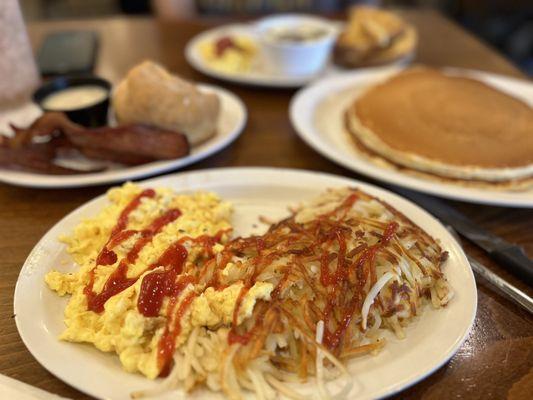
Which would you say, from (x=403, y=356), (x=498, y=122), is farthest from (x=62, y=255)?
(x=498, y=122)

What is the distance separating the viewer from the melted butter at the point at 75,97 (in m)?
2.18

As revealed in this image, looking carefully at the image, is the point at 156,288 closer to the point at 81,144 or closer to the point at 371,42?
the point at 81,144

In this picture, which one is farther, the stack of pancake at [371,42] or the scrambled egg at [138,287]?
the stack of pancake at [371,42]

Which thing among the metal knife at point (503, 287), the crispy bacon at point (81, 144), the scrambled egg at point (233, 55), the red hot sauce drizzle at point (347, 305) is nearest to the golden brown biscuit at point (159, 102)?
the crispy bacon at point (81, 144)

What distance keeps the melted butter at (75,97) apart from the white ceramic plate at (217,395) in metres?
0.72

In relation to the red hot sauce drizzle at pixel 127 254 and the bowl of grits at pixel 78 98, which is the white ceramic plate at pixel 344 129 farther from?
the bowl of grits at pixel 78 98

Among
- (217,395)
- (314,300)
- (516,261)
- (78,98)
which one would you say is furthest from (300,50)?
(217,395)

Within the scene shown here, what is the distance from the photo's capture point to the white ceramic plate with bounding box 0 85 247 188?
72.6 inches

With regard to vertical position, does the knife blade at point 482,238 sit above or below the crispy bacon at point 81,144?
below

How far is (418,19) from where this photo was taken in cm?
404

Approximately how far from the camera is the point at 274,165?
2170mm

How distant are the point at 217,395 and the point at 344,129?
167cm

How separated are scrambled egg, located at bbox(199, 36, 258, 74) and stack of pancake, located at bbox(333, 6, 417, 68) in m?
0.59

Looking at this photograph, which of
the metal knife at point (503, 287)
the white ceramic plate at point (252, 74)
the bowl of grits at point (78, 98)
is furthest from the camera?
the white ceramic plate at point (252, 74)
